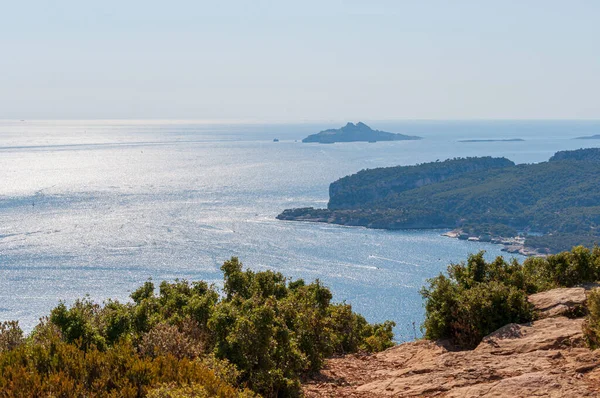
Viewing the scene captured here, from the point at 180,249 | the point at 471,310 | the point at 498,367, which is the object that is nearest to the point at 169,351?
the point at 498,367

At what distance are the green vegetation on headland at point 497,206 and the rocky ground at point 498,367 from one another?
123248 millimetres

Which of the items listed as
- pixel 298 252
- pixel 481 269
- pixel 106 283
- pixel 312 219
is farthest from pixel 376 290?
pixel 481 269

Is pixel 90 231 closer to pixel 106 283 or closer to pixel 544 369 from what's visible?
pixel 106 283

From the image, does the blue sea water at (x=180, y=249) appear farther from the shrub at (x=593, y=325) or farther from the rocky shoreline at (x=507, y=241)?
the shrub at (x=593, y=325)

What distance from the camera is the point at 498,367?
504 inches

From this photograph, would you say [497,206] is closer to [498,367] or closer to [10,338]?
[498,367]

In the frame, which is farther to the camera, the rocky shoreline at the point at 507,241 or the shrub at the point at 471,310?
the rocky shoreline at the point at 507,241

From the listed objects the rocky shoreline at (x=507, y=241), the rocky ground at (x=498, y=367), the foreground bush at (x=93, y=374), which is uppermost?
the foreground bush at (x=93, y=374)

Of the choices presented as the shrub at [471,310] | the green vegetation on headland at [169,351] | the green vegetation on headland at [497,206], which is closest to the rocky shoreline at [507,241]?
the green vegetation on headland at [497,206]

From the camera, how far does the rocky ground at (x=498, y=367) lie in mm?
11406

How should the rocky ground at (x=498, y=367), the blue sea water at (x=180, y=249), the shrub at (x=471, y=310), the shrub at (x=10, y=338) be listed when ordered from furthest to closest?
the blue sea water at (x=180, y=249)
the shrub at (x=471, y=310)
the shrub at (x=10, y=338)
the rocky ground at (x=498, y=367)

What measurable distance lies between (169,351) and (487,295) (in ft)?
30.7

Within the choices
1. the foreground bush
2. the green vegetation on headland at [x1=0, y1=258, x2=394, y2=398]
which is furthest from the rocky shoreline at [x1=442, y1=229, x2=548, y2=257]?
the foreground bush

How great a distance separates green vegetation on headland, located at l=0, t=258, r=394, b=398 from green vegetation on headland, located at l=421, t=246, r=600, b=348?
3.60 m
